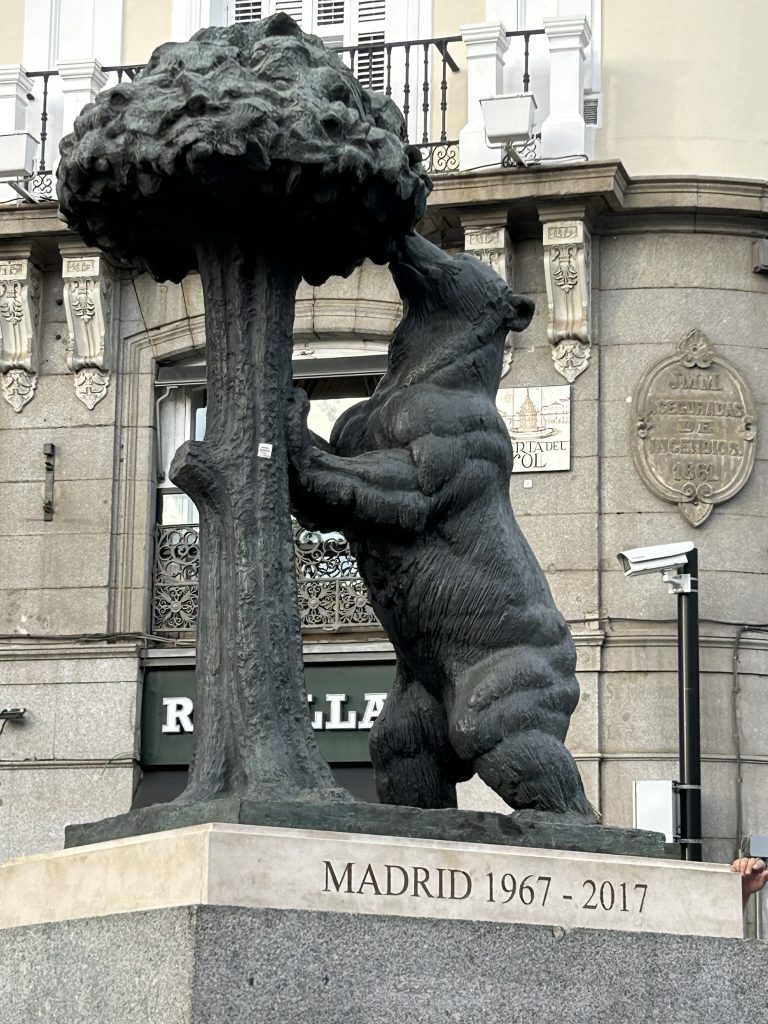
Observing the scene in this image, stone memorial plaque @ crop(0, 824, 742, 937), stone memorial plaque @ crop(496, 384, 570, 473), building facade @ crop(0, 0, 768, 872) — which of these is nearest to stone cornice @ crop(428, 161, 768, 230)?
building facade @ crop(0, 0, 768, 872)

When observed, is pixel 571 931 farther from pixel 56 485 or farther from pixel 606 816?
pixel 56 485

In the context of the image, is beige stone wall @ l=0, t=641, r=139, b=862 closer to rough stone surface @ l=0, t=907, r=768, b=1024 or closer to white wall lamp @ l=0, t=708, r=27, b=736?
white wall lamp @ l=0, t=708, r=27, b=736

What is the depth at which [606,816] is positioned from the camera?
16719 millimetres

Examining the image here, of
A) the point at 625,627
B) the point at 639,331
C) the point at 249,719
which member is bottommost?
the point at 249,719

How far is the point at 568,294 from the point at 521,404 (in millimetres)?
995

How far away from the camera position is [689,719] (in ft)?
48.9

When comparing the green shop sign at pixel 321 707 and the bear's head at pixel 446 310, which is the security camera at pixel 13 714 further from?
the bear's head at pixel 446 310

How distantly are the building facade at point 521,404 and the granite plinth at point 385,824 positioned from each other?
1056 centimetres

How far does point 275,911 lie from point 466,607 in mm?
1383

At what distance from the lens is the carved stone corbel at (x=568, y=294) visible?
58.5 feet

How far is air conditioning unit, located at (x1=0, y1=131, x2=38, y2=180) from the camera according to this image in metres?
18.6

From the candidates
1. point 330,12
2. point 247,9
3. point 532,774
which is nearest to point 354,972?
point 532,774

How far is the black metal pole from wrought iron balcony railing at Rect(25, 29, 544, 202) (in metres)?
5.09

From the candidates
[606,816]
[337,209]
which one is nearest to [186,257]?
[337,209]
